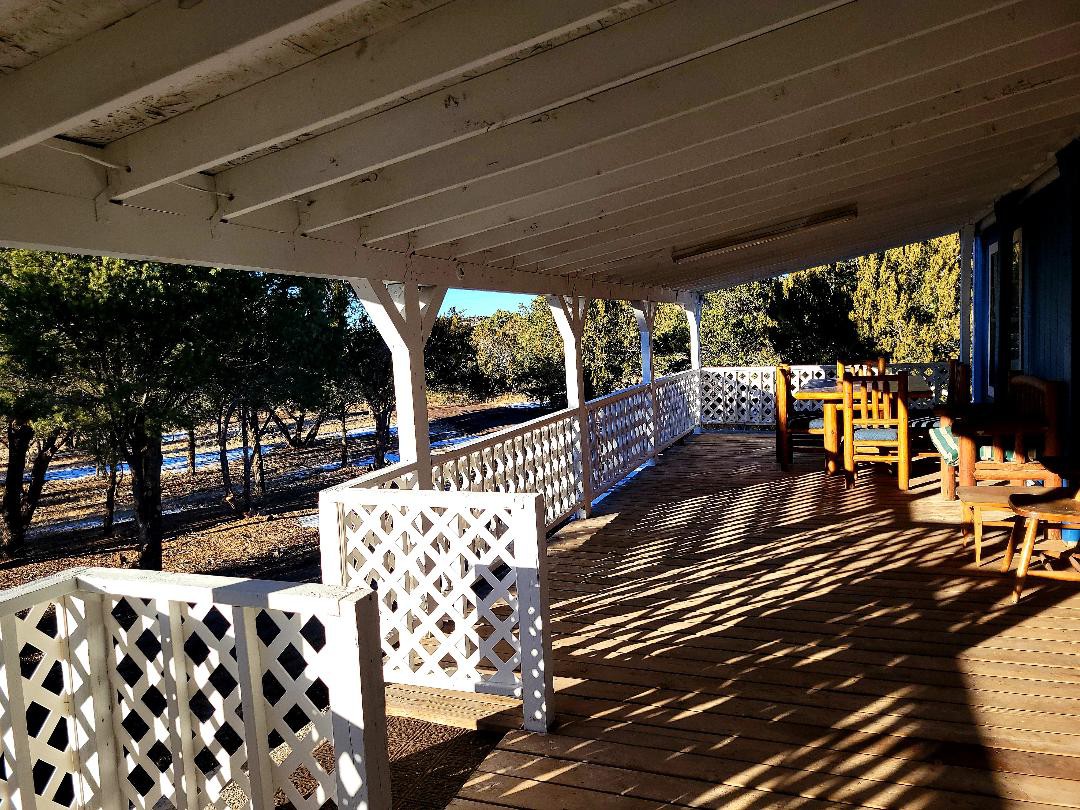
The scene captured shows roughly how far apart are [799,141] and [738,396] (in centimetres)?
947

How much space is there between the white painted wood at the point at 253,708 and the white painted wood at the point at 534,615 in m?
1.23

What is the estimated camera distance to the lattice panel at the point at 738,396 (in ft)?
41.8

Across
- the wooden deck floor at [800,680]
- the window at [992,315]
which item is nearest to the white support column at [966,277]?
the window at [992,315]

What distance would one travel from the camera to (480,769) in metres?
2.81

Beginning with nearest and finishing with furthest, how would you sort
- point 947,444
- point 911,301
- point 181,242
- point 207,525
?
point 181,242 → point 947,444 → point 207,525 → point 911,301

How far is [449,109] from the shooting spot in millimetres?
2568

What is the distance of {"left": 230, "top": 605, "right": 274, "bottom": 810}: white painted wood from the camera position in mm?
1992

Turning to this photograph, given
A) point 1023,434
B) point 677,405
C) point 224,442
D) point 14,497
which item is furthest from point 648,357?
point 14,497

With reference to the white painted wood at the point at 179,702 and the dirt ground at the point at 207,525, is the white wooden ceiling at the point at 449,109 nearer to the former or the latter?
the white painted wood at the point at 179,702

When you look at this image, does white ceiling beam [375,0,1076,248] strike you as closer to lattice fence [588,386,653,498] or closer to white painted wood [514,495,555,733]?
white painted wood [514,495,555,733]

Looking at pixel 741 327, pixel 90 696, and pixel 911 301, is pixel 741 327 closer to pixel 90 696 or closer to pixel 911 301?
pixel 911 301

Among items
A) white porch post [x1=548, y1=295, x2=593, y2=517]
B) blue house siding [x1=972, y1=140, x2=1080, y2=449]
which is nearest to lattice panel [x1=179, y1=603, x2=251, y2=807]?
white porch post [x1=548, y1=295, x2=593, y2=517]

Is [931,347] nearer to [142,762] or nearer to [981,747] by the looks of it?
[981,747]

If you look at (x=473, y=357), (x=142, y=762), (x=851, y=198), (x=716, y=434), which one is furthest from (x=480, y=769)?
(x=473, y=357)
